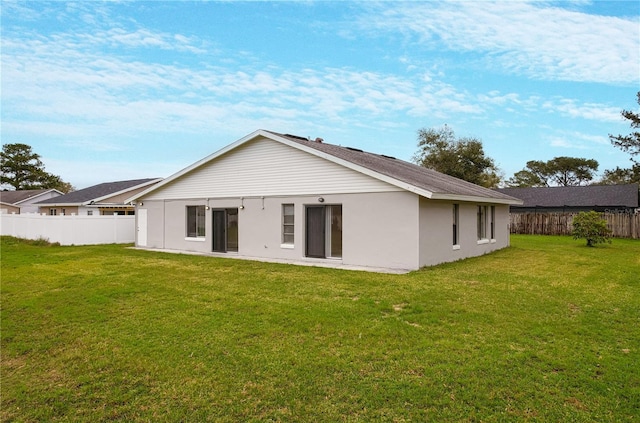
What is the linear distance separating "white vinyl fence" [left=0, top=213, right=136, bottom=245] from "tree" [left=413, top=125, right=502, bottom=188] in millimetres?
32032

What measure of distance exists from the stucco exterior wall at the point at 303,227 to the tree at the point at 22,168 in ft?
162

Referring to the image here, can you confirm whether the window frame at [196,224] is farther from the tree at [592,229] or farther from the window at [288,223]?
the tree at [592,229]

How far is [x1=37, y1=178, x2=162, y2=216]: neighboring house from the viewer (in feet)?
96.5

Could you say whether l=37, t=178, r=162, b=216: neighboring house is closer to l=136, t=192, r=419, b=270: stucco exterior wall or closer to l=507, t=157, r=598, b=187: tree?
l=136, t=192, r=419, b=270: stucco exterior wall

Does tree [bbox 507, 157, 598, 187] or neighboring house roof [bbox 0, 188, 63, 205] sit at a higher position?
tree [bbox 507, 157, 598, 187]

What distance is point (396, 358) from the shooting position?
16.2 ft

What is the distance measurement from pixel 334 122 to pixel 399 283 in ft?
56.3

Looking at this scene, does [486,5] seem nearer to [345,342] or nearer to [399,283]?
[399,283]

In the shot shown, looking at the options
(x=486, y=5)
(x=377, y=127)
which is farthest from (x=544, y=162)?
(x=486, y=5)

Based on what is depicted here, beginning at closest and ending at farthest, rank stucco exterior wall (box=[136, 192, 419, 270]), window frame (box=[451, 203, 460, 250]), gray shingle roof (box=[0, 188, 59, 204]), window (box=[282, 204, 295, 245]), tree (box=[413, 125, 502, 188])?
stucco exterior wall (box=[136, 192, 419, 270]) → window frame (box=[451, 203, 460, 250]) → window (box=[282, 204, 295, 245]) → tree (box=[413, 125, 502, 188]) → gray shingle roof (box=[0, 188, 59, 204])

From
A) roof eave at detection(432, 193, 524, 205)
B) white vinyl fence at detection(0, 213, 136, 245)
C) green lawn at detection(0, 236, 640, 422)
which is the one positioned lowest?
green lawn at detection(0, 236, 640, 422)

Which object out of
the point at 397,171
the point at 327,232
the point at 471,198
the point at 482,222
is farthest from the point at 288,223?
the point at 482,222

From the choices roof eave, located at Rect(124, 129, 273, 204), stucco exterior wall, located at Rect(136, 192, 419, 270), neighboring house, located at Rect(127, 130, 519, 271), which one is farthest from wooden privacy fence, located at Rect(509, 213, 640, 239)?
roof eave, located at Rect(124, 129, 273, 204)

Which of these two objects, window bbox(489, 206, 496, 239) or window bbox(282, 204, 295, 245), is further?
window bbox(489, 206, 496, 239)
